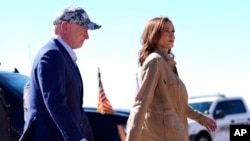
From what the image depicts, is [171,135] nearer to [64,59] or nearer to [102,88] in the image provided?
[64,59]

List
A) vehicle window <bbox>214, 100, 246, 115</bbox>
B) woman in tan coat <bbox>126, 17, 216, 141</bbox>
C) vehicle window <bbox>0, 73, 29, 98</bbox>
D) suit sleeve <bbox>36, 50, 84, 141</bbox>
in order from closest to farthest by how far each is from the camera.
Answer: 1. suit sleeve <bbox>36, 50, 84, 141</bbox>
2. woman in tan coat <bbox>126, 17, 216, 141</bbox>
3. vehicle window <bbox>0, 73, 29, 98</bbox>
4. vehicle window <bbox>214, 100, 246, 115</bbox>

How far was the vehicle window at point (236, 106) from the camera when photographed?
23016 mm

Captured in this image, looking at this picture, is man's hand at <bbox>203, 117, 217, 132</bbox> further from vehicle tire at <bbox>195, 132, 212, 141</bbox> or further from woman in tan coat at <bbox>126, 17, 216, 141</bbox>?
vehicle tire at <bbox>195, 132, 212, 141</bbox>

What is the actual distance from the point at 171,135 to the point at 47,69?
1.56m

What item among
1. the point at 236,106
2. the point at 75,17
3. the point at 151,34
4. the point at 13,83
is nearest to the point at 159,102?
the point at 151,34

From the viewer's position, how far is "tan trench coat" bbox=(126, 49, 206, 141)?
4.97 m

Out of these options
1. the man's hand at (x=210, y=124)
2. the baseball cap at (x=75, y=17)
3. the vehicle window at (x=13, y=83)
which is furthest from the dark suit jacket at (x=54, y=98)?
the vehicle window at (x=13, y=83)

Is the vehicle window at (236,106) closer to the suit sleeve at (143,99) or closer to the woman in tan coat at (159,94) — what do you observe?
the woman in tan coat at (159,94)

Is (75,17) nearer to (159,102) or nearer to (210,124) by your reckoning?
(159,102)

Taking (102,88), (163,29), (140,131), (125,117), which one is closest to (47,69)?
(140,131)

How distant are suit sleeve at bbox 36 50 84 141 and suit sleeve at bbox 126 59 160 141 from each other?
1101mm

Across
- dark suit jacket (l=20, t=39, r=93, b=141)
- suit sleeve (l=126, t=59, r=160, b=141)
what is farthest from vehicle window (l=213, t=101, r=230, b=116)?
dark suit jacket (l=20, t=39, r=93, b=141)

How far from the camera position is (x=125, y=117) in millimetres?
6938

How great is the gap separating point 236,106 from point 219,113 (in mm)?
Result: 2285
